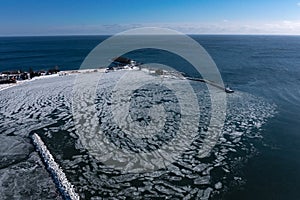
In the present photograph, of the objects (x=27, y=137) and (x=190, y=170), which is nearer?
(x=190, y=170)

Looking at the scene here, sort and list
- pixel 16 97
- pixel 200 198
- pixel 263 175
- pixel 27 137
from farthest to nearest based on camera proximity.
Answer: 1. pixel 16 97
2. pixel 27 137
3. pixel 263 175
4. pixel 200 198

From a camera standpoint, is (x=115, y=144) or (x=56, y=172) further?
(x=115, y=144)

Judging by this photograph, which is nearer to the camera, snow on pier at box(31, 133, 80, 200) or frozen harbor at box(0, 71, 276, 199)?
snow on pier at box(31, 133, 80, 200)

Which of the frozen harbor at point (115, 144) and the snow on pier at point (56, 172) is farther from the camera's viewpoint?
the frozen harbor at point (115, 144)

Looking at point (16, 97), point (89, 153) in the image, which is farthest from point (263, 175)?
point (16, 97)

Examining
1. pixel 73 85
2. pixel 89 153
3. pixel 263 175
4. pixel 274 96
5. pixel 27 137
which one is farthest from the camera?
pixel 73 85

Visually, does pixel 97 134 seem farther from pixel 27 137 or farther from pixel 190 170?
pixel 190 170

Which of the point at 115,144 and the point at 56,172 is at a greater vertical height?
the point at 115,144
